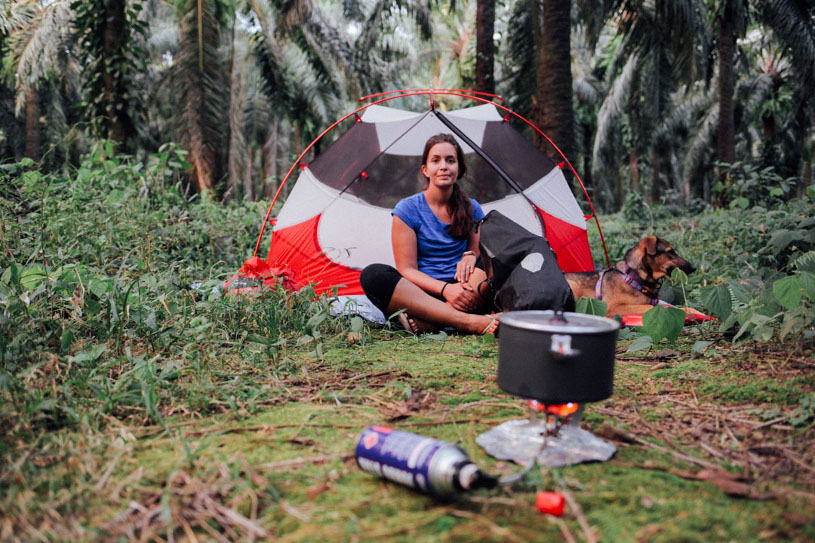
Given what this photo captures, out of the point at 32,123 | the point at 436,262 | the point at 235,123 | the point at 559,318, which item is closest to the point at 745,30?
the point at 436,262

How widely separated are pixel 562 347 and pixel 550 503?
0.32 meters

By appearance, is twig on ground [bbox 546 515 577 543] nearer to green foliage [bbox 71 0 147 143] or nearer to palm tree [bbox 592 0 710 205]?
green foliage [bbox 71 0 147 143]

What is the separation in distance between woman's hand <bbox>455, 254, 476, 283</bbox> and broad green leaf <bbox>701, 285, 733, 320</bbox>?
42.3 inches

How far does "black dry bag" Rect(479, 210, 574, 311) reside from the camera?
2250mm

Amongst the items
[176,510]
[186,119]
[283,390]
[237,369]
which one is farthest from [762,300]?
[186,119]

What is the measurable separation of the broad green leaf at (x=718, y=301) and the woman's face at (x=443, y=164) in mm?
1372

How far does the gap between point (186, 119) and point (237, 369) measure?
6726 millimetres

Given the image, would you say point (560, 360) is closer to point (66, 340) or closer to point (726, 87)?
point (66, 340)

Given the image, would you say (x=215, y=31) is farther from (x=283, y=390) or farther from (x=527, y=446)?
(x=527, y=446)

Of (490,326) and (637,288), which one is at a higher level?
(637,288)

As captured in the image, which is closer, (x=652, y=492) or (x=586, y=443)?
(x=652, y=492)

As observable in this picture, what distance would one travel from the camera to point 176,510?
1084 mm

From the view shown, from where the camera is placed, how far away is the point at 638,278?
3.32 m

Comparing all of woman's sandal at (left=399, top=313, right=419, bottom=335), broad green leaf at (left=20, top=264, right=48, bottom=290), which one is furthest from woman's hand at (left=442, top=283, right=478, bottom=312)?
broad green leaf at (left=20, top=264, right=48, bottom=290)
